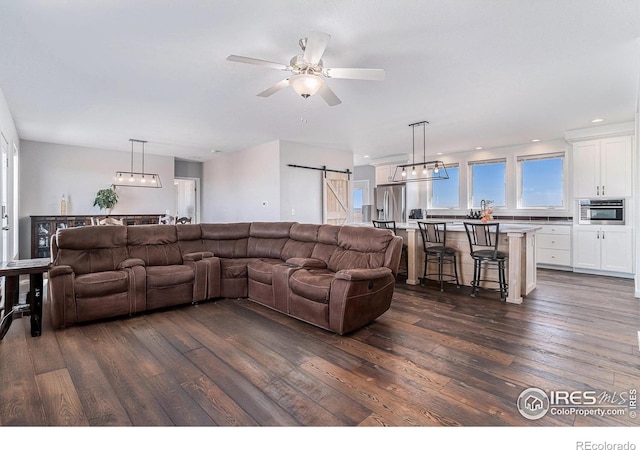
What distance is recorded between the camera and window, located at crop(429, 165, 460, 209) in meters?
7.95

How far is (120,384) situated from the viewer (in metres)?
2.20

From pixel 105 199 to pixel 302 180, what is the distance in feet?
14.7

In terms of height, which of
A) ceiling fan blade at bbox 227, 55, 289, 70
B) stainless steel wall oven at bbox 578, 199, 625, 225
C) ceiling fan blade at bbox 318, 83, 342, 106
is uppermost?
ceiling fan blade at bbox 227, 55, 289, 70

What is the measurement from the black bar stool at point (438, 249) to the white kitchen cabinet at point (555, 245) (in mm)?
2535

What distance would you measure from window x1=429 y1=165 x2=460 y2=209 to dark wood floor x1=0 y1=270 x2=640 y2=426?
14.7 feet

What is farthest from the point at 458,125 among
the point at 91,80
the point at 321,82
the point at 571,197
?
the point at 91,80

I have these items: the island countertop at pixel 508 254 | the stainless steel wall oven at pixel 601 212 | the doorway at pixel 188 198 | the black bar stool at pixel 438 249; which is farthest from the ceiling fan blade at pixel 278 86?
the doorway at pixel 188 198

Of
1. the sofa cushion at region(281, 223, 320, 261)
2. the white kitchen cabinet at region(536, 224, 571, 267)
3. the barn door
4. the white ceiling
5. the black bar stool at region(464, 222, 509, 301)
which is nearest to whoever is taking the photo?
the white ceiling

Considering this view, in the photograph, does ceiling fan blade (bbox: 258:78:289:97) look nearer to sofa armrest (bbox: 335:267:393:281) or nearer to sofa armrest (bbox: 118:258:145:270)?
sofa armrest (bbox: 335:267:393:281)

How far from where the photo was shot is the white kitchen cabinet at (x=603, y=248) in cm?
546

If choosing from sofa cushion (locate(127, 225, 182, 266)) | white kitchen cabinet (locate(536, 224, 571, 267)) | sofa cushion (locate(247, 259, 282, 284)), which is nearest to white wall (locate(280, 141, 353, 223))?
sofa cushion (locate(247, 259, 282, 284))

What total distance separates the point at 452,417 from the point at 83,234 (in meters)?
4.28

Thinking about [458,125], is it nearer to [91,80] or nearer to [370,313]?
[370,313]

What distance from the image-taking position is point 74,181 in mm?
7203
